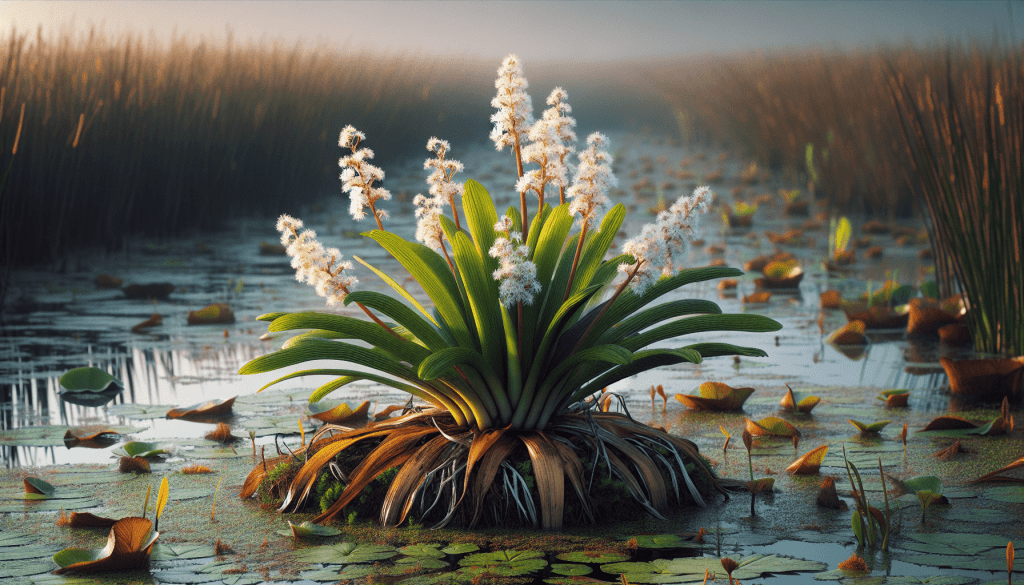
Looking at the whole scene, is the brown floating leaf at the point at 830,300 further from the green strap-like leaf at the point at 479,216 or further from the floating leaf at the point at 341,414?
the green strap-like leaf at the point at 479,216

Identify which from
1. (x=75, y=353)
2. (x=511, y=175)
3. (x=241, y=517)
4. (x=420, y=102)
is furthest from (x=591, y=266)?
(x=420, y=102)

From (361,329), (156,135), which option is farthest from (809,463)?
(156,135)

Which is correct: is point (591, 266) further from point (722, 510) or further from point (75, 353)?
point (75, 353)

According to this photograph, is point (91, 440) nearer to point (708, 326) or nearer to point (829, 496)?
point (708, 326)

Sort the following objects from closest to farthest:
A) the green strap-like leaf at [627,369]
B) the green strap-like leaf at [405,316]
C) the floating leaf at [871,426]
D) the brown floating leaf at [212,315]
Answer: the green strap-like leaf at [405,316] → the green strap-like leaf at [627,369] → the floating leaf at [871,426] → the brown floating leaf at [212,315]

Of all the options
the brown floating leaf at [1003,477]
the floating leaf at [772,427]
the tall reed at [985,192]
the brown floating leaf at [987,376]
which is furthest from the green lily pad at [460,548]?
the tall reed at [985,192]

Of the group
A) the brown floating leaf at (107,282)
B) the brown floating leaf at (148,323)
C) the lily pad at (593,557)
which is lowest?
the lily pad at (593,557)

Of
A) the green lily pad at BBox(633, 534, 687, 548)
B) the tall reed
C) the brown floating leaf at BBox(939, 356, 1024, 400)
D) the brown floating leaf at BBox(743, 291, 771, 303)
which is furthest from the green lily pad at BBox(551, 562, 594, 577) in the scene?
the brown floating leaf at BBox(743, 291, 771, 303)
